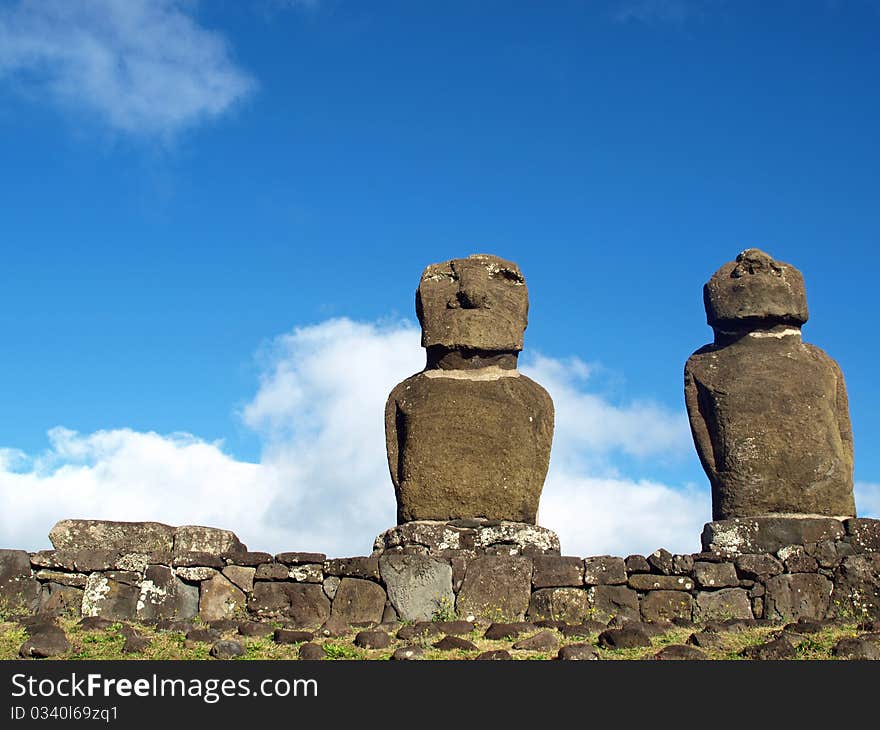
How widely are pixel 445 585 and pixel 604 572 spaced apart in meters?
1.38

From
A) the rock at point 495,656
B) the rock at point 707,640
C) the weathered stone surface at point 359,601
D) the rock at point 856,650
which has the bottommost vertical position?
the rock at point 856,650

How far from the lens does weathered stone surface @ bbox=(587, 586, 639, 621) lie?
390 inches

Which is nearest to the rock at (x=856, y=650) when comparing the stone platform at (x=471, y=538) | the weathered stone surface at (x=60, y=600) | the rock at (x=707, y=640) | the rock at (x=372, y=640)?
the rock at (x=707, y=640)

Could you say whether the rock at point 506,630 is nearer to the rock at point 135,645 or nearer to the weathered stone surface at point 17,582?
the rock at point 135,645

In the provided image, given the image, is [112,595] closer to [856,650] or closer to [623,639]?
[623,639]

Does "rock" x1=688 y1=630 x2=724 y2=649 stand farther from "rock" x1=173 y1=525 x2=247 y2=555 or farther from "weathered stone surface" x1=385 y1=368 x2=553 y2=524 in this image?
"rock" x1=173 y1=525 x2=247 y2=555

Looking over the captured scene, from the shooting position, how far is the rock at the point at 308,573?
1020 centimetres

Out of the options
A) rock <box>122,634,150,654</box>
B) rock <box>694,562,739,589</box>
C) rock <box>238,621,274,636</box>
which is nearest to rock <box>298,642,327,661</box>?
rock <box>238,621,274,636</box>

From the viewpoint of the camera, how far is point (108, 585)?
1036 centimetres

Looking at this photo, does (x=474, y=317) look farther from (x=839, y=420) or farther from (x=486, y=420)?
(x=839, y=420)

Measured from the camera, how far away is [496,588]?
32.7ft

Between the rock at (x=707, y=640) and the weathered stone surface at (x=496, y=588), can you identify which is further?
the weathered stone surface at (x=496, y=588)

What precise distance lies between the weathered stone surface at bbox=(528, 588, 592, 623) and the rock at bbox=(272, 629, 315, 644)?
2.04 metres

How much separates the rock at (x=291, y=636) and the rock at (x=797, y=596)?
4.02 meters
